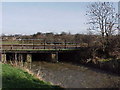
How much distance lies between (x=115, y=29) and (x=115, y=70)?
10855 mm

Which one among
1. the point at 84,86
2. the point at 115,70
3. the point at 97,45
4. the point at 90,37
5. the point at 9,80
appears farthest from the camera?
the point at 90,37

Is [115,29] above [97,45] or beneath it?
above

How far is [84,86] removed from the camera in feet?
51.6

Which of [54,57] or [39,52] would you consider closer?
[39,52]

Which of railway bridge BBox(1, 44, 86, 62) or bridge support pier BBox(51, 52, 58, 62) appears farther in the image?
bridge support pier BBox(51, 52, 58, 62)

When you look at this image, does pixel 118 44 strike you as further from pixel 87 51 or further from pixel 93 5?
pixel 93 5

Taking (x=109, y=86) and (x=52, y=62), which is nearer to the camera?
(x=109, y=86)

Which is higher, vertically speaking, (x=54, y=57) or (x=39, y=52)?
(x=39, y=52)

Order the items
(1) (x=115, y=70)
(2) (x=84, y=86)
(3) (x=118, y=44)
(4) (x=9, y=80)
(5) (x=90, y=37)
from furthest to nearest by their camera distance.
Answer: (5) (x=90, y=37) → (3) (x=118, y=44) → (1) (x=115, y=70) → (2) (x=84, y=86) → (4) (x=9, y=80)

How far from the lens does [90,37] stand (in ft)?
109

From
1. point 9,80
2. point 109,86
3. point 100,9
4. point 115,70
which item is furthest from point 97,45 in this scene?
point 9,80

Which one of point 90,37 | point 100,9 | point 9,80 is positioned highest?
point 100,9

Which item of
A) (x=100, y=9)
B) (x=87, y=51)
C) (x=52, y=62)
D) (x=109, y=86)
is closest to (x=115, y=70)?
(x=109, y=86)

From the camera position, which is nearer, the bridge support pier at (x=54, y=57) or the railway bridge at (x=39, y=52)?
the railway bridge at (x=39, y=52)
